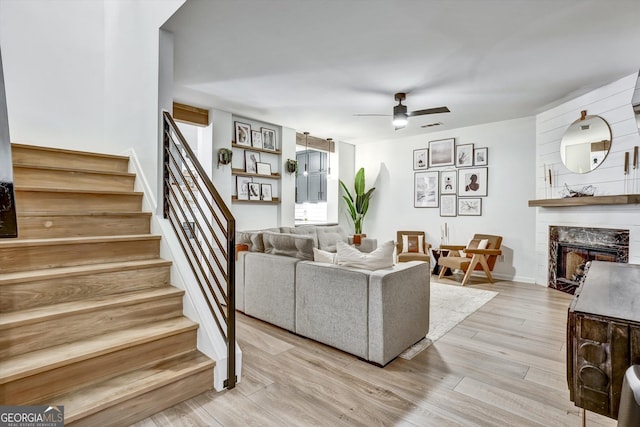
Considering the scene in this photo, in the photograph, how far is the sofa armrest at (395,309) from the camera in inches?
87.8

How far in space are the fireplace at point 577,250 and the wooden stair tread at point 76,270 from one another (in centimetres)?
470

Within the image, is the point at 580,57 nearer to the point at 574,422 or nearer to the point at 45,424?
the point at 574,422

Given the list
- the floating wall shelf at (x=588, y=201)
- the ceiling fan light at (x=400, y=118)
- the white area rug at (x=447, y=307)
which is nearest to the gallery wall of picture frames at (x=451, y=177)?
the floating wall shelf at (x=588, y=201)

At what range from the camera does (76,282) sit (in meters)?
1.85

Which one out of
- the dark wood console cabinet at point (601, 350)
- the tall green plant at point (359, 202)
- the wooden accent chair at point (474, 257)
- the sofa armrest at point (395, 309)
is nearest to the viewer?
the dark wood console cabinet at point (601, 350)

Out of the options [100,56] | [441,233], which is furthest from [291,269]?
[441,233]

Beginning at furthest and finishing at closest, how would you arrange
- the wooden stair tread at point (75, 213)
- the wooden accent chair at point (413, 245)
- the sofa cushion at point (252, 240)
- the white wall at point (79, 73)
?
1. the wooden accent chair at point (413, 245)
2. the sofa cushion at point (252, 240)
3. the white wall at point (79, 73)
4. the wooden stair tread at point (75, 213)

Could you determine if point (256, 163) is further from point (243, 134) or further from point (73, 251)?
point (73, 251)

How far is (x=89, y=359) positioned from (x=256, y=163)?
12.7 feet

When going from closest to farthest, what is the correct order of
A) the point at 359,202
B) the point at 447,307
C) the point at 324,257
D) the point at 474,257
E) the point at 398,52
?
the point at 324,257 → the point at 398,52 → the point at 447,307 → the point at 474,257 → the point at 359,202

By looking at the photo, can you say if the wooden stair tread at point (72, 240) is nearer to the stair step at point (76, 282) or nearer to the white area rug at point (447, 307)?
the stair step at point (76, 282)

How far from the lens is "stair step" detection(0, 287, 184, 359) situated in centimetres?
154

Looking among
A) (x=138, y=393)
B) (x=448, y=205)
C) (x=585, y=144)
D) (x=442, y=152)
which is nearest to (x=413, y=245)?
(x=448, y=205)

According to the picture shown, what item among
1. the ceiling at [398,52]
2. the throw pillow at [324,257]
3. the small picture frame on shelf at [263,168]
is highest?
the ceiling at [398,52]
